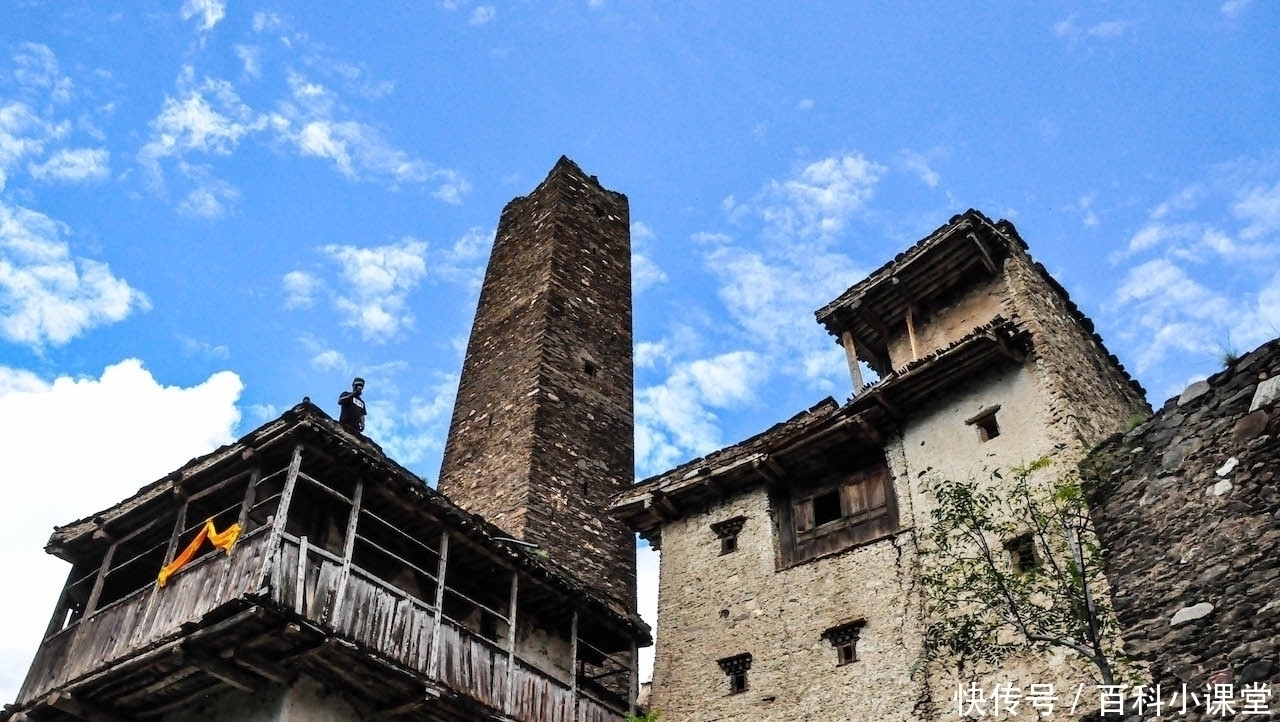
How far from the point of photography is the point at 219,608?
10523 mm

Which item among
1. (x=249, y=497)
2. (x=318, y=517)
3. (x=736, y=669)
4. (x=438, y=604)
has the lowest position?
(x=736, y=669)

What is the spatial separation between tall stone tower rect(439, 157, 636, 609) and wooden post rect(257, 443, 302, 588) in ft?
22.7

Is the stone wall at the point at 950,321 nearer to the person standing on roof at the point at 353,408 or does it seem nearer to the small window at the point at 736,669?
the small window at the point at 736,669

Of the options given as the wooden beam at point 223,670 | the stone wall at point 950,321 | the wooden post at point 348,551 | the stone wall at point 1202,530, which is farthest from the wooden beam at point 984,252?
the wooden beam at point 223,670

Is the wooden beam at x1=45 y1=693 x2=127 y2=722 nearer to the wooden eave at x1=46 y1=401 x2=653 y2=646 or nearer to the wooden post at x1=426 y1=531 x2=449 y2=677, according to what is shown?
the wooden eave at x1=46 y1=401 x2=653 y2=646

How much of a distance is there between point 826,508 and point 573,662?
4.41 m

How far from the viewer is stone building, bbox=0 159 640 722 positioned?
11031mm

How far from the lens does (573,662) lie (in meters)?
14.6

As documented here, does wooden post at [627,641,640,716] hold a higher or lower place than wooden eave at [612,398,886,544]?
lower

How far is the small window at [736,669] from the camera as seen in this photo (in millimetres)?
13539

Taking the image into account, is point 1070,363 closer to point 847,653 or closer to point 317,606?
point 847,653

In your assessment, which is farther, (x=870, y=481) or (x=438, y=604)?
(x=870, y=481)

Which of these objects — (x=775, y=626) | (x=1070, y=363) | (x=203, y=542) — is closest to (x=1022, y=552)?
(x=1070, y=363)

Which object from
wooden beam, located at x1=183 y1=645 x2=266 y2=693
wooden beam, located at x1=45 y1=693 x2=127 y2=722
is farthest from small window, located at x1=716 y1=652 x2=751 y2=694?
wooden beam, located at x1=45 y1=693 x2=127 y2=722
